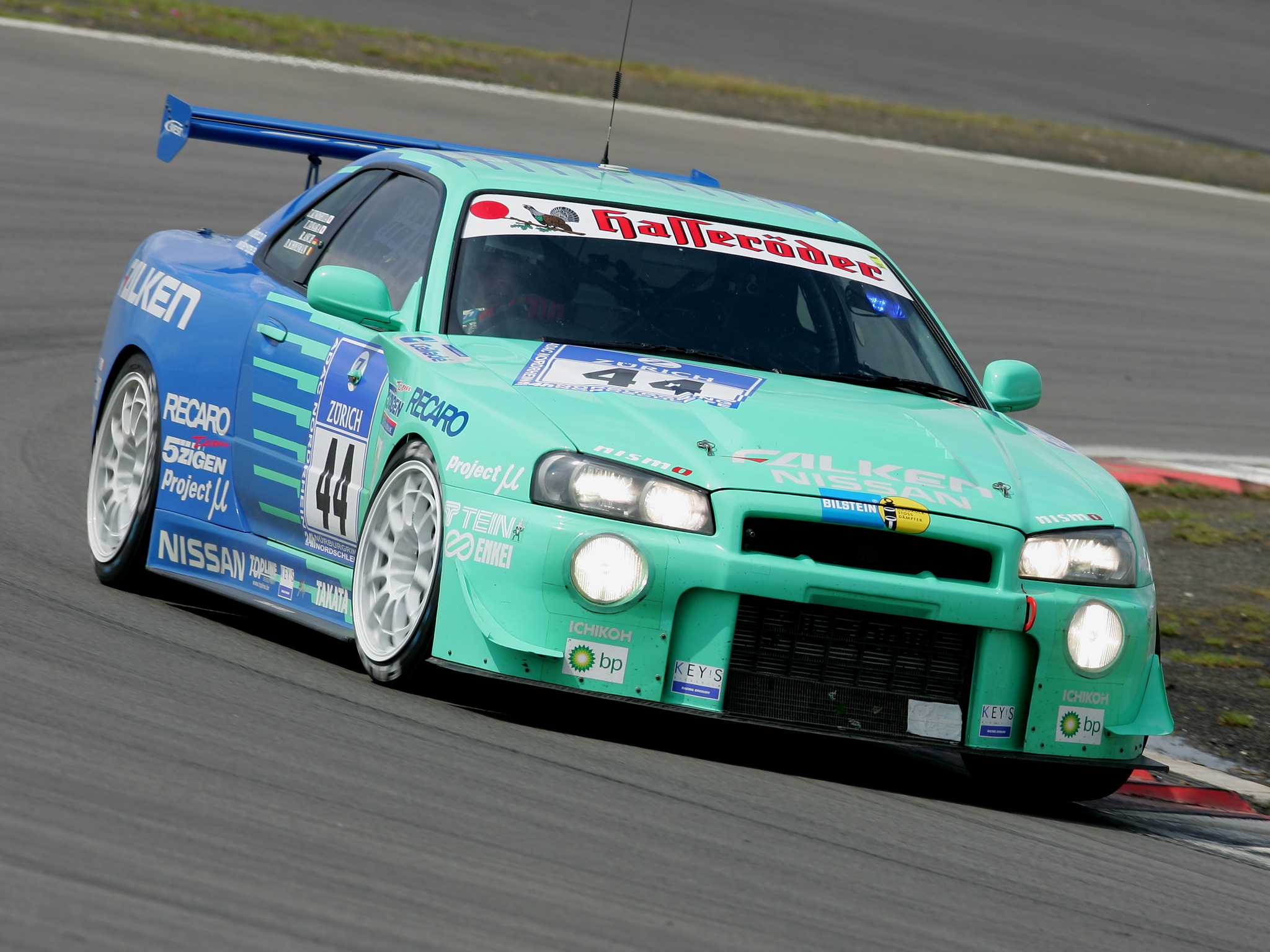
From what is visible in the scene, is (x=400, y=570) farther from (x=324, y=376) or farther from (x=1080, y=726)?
(x=1080, y=726)

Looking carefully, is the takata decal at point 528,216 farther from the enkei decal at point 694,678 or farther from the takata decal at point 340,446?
the enkei decal at point 694,678

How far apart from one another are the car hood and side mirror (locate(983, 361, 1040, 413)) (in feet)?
1.93

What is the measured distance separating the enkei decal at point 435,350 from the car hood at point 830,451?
0.06 m

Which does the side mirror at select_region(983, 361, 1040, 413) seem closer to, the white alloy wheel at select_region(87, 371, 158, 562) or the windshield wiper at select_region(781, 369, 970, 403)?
the windshield wiper at select_region(781, 369, 970, 403)

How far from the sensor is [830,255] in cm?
616

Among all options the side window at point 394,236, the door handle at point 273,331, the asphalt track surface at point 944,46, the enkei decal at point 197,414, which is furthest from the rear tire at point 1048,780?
the asphalt track surface at point 944,46

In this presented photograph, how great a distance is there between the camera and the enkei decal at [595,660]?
181 inches

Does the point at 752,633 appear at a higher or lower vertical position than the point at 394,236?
lower

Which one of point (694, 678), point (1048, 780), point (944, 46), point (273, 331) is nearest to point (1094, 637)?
point (1048, 780)

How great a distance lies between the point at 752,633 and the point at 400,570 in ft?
3.25

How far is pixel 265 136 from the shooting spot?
730 centimetres

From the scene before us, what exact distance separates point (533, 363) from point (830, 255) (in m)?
1.38

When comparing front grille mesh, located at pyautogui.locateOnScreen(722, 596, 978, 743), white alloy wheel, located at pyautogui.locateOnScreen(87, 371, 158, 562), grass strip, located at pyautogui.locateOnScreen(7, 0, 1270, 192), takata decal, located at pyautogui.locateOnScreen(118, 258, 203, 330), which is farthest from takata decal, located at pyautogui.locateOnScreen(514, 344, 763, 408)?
grass strip, located at pyautogui.locateOnScreen(7, 0, 1270, 192)

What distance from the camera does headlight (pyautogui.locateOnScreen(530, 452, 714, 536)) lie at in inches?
181
